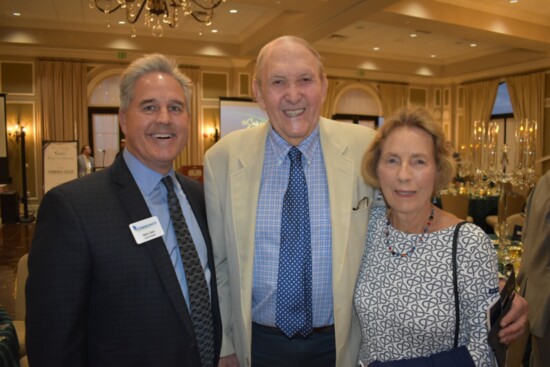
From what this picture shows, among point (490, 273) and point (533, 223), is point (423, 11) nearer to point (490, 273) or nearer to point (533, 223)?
point (533, 223)

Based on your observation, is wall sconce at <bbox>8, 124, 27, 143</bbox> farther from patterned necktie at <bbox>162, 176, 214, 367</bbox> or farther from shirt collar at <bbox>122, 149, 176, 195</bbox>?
patterned necktie at <bbox>162, 176, 214, 367</bbox>

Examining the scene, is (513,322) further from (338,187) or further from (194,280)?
(194,280)

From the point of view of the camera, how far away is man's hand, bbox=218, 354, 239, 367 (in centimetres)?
198

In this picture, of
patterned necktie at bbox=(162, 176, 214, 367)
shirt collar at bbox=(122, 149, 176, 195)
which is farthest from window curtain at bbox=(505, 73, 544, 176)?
shirt collar at bbox=(122, 149, 176, 195)

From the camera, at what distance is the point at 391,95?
16.3 metres

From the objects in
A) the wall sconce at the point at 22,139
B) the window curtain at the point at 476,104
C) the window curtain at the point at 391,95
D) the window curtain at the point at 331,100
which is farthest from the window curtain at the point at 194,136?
the window curtain at the point at 476,104

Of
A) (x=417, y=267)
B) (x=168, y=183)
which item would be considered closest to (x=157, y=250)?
(x=168, y=183)

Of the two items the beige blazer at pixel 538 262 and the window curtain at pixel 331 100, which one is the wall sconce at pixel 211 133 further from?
the beige blazer at pixel 538 262

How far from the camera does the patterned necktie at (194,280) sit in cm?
164

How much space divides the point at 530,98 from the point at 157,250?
14732 mm

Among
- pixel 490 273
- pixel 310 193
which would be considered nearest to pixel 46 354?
pixel 310 193

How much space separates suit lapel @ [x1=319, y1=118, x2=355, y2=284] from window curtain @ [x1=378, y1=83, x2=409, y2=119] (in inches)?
583

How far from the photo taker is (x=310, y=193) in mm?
1869

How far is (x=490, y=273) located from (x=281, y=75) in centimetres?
110
